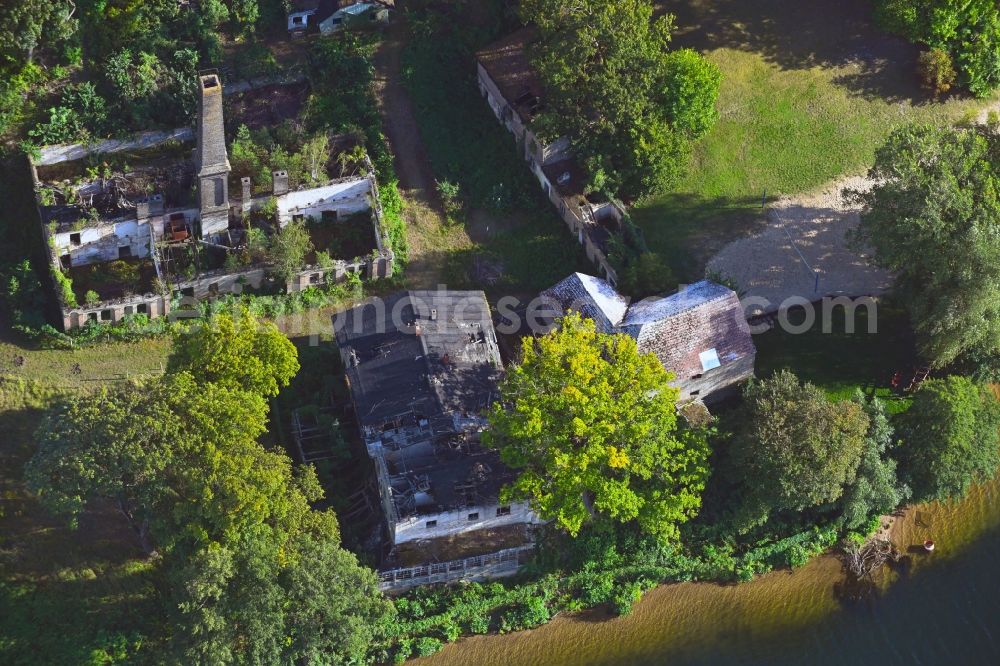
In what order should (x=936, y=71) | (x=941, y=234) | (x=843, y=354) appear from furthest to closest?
(x=936, y=71) < (x=843, y=354) < (x=941, y=234)

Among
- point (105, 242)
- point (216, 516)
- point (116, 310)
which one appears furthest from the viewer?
point (105, 242)

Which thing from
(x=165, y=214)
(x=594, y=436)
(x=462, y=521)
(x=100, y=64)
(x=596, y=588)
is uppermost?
(x=100, y=64)

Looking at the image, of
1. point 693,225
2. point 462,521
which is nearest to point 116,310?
point 462,521

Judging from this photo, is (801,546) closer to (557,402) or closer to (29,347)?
(557,402)

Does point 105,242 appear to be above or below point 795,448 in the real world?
above

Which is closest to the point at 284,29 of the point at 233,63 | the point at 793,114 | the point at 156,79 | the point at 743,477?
the point at 233,63

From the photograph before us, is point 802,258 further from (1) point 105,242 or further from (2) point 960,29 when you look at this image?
(1) point 105,242
